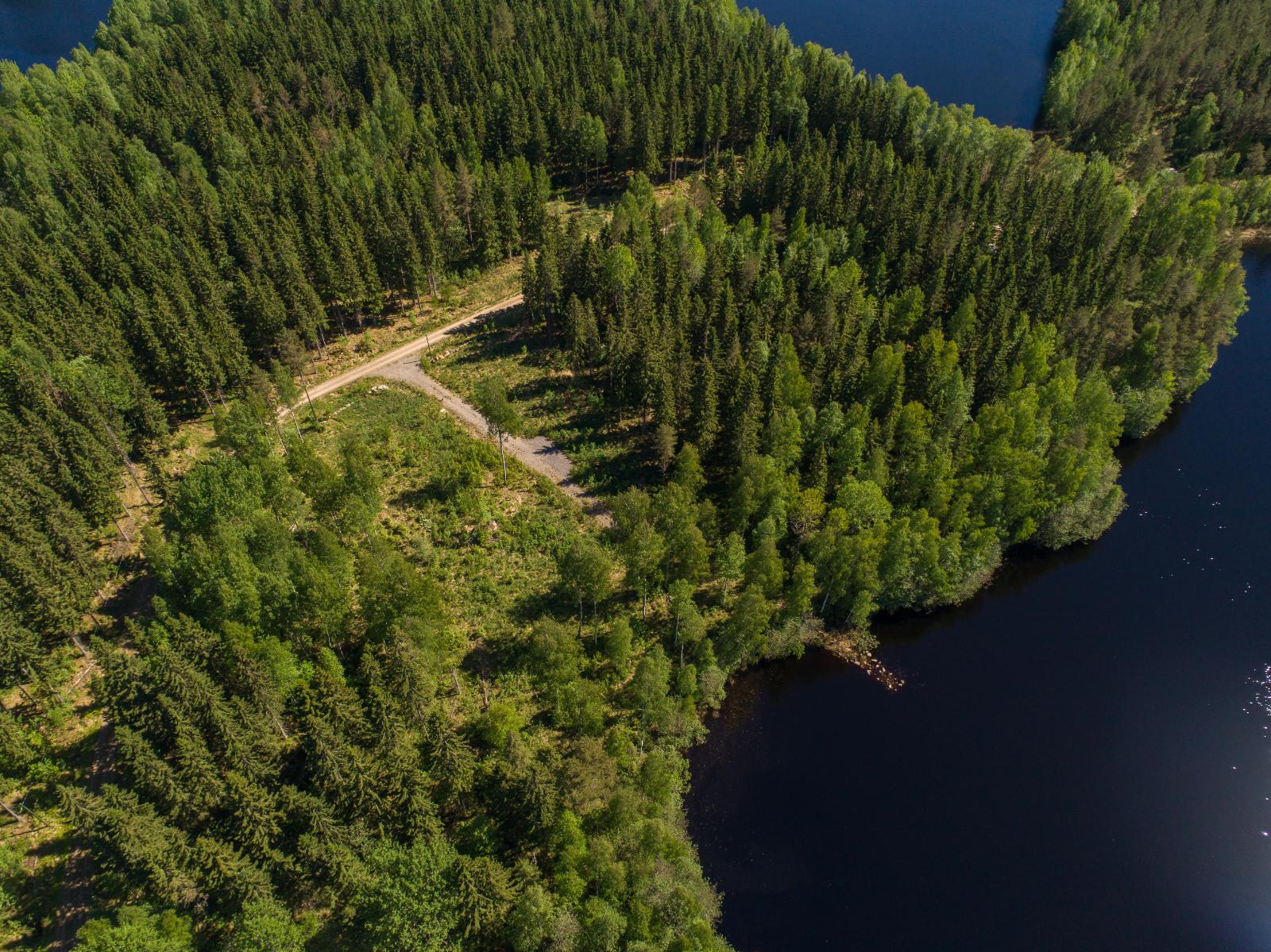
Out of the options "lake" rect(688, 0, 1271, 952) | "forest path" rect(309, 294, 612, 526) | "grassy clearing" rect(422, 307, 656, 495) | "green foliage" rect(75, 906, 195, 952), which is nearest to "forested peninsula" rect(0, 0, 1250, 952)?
"green foliage" rect(75, 906, 195, 952)

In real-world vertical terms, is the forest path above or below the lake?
above

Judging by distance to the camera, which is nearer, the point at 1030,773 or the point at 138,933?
the point at 138,933

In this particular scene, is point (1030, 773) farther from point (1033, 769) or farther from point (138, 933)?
point (138, 933)

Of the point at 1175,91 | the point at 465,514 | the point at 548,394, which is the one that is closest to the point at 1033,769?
the point at 465,514

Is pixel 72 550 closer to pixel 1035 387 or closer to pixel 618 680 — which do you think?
pixel 618 680

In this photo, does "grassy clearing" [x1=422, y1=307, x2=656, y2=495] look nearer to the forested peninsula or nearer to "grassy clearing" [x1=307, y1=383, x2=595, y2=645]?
the forested peninsula

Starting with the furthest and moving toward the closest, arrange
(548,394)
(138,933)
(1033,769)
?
1. (548,394)
2. (1033,769)
3. (138,933)
